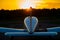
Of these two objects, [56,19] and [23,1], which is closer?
[56,19]

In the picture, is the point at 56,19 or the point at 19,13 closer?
the point at 56,19

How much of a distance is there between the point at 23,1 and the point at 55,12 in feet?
17.5

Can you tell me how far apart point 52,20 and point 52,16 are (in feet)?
5.39

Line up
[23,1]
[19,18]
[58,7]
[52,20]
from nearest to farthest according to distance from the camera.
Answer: [52,20] → [19,18] → [58,7] → [23,1]

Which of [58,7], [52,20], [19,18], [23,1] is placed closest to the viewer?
[52,20]

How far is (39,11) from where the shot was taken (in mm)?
21312

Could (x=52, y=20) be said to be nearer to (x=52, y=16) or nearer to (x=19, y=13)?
(x=52, y=16)

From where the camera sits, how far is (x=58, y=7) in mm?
22375
